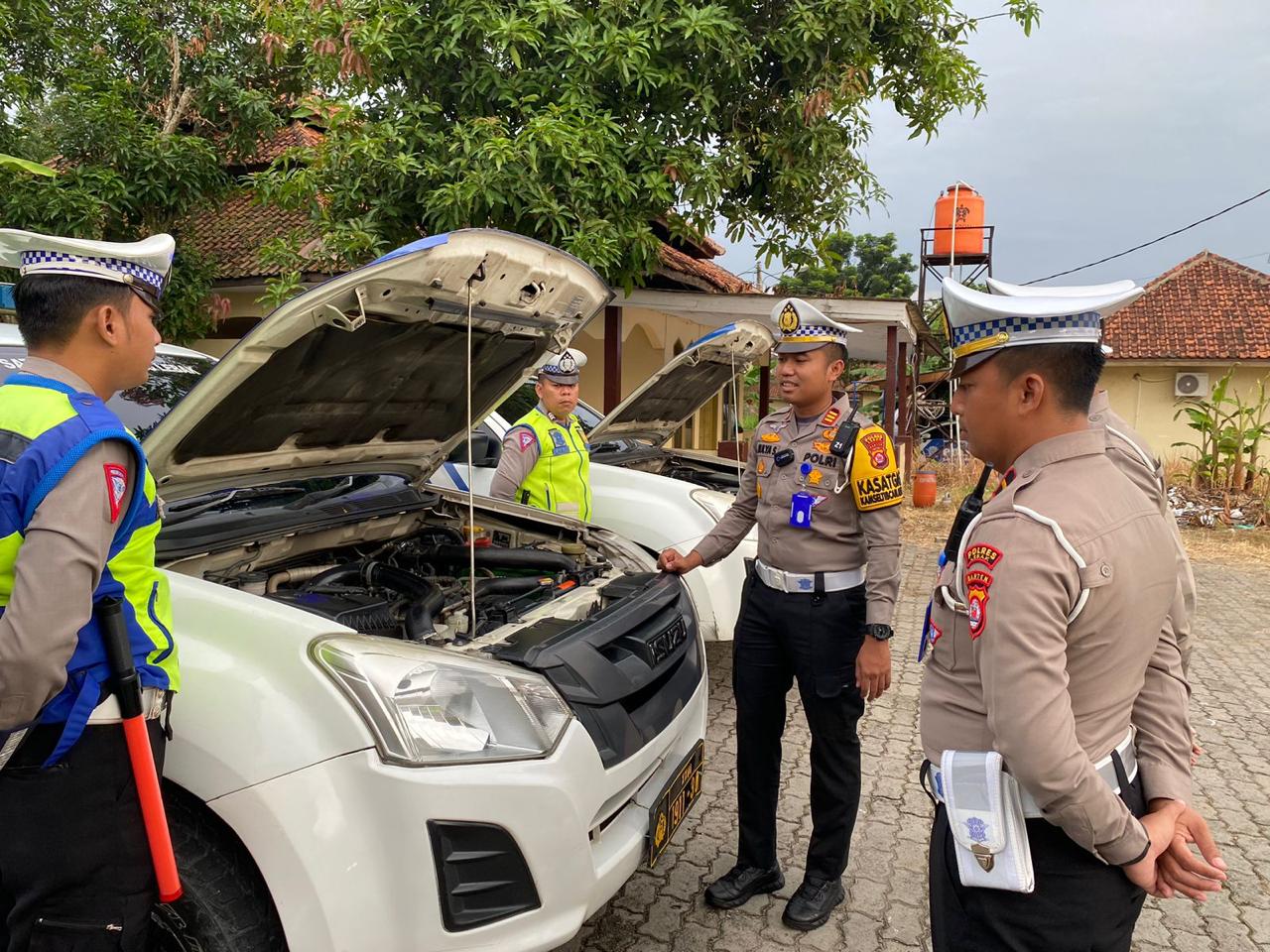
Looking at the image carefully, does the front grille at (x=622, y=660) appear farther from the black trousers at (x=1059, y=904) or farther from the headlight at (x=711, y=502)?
the headlight at (x=711, y=502)

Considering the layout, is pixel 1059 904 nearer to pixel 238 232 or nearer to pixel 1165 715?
pixel 1165 715

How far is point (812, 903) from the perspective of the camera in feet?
8.88

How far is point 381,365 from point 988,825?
2148 millimetres

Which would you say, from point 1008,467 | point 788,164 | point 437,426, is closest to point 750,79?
point 788,164

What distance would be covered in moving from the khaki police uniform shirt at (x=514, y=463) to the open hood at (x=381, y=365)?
83cm

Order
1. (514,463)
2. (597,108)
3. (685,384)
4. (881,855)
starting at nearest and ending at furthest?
(881,855) → (514,463) → (685,384) → (597,108)

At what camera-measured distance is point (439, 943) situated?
1.69m

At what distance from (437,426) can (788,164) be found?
5785 mm

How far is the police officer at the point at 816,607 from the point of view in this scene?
2623mm

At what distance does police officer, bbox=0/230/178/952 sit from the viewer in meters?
1.36

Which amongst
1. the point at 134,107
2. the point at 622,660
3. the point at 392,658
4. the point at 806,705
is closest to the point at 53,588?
the point at 392,658

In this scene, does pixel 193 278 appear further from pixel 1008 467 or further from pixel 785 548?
pixel 1008 467

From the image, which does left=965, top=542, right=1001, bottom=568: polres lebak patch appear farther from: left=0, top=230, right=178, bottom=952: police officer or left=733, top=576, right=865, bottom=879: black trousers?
left=0, top=230, right=178, bottom=952: police officer

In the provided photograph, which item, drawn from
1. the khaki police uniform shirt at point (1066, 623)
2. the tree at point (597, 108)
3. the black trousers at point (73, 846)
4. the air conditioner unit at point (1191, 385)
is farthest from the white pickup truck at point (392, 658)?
the air conditioner unit at point (1191, 385)
